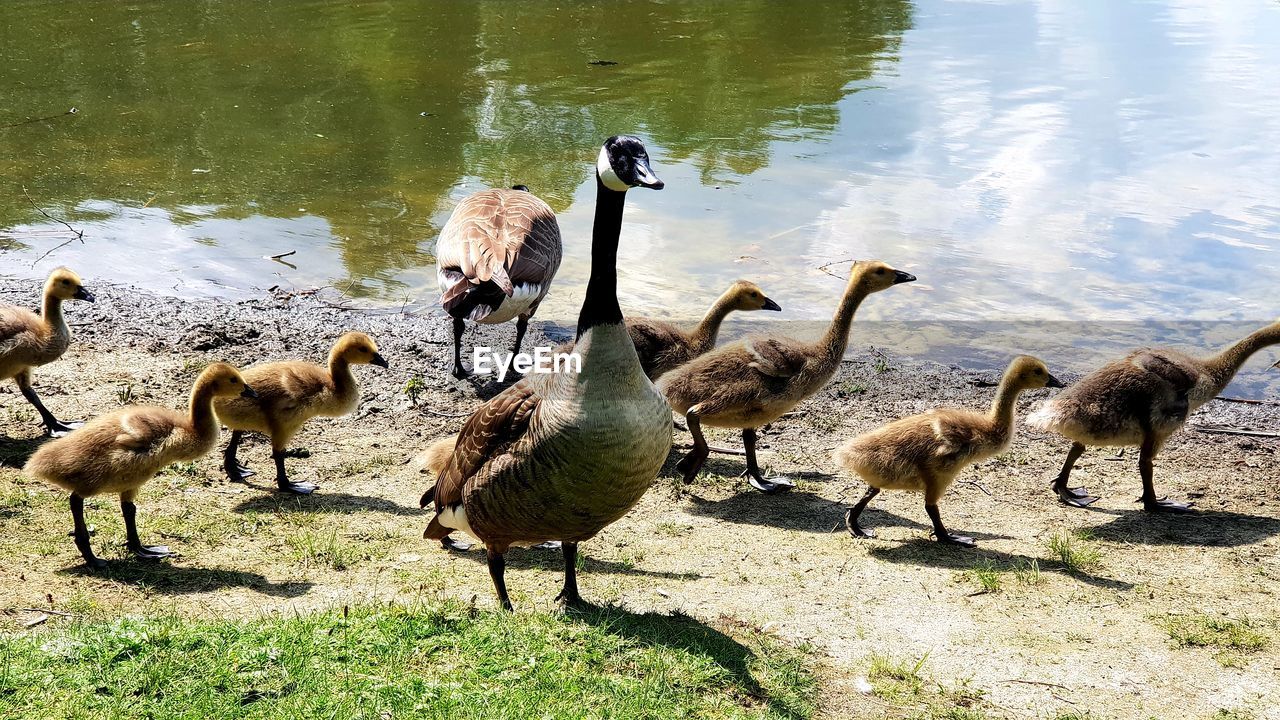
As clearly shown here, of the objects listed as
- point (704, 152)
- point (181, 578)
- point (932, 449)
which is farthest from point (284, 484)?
point (704, 152)

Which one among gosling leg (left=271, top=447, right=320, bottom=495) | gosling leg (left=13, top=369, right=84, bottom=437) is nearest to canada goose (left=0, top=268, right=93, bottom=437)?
gosling leg (left=13, top=369, right=84, bottom=437)

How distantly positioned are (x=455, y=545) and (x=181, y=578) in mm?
1556

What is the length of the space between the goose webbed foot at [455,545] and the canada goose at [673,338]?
2.14 metres

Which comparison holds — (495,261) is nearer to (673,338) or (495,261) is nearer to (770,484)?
(673,338)

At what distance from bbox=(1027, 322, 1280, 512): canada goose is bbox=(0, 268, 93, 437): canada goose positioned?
22.5ft

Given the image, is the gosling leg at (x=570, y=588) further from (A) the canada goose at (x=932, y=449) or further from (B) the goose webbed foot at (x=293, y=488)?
(B) the goose webbed foot at (x=293, y=488)

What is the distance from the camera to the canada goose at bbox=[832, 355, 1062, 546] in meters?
6.62

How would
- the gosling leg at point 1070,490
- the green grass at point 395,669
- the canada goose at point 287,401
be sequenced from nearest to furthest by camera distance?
1. the green grass at point 395,669
2. the canada goose at point 287,401
3. the gosling leg at point 1070,490

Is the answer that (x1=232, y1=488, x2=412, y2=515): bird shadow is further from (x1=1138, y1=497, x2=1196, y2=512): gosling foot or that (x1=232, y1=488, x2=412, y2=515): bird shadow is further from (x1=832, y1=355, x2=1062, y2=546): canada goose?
(x1=1138, y1=497, x2=1196, y2=512): gosling foot

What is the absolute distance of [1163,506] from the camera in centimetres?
712

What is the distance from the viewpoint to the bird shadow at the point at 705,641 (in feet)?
15.1

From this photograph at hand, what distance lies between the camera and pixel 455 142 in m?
14.9

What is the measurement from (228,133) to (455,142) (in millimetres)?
3147

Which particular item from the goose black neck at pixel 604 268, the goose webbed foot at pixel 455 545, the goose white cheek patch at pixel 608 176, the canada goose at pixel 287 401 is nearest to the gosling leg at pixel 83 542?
the canada goose at pixel 287 401
